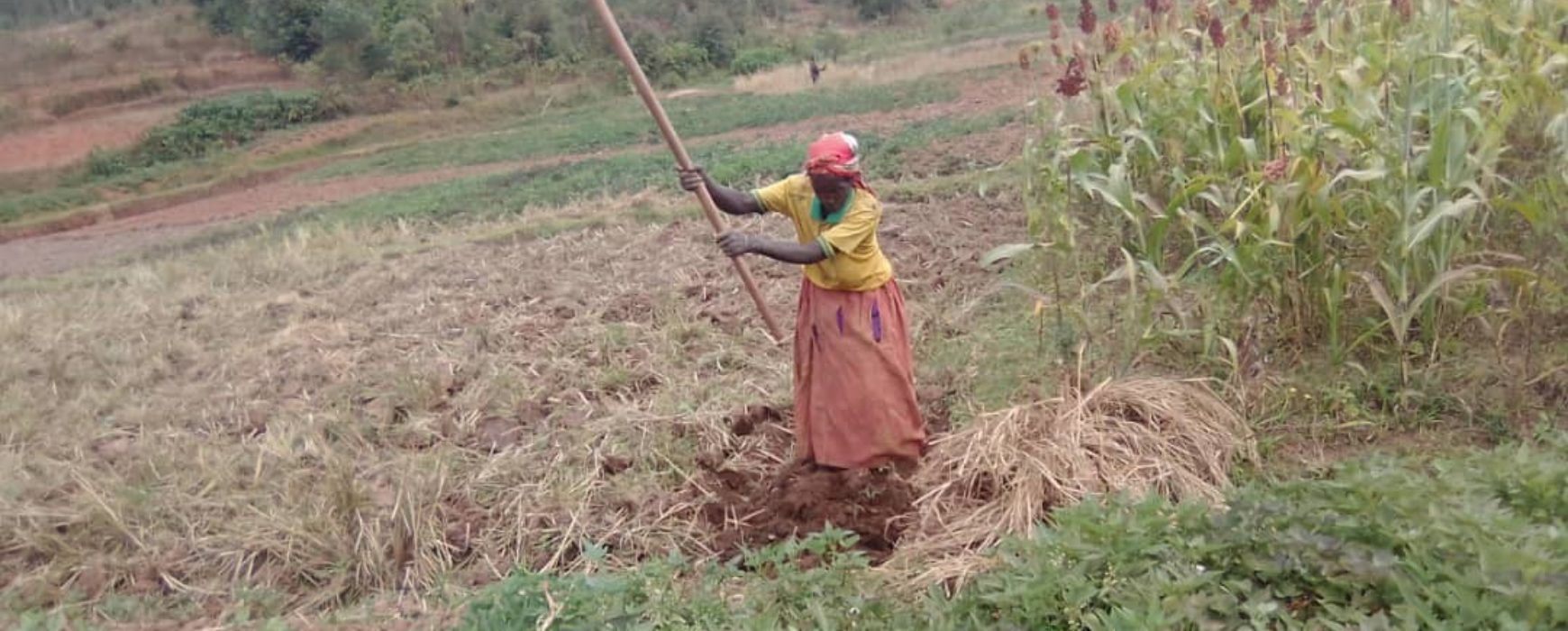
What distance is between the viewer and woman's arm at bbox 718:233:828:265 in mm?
3357

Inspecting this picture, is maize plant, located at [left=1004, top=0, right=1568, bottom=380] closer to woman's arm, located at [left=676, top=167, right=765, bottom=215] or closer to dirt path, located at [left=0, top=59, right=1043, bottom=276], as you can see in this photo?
woman's arm, located at [left=676, top=167, right=765, bottom=215]

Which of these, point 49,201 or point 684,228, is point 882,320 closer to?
point 684,228

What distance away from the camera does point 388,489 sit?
13.7ft

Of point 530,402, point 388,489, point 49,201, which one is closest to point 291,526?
point 388,489

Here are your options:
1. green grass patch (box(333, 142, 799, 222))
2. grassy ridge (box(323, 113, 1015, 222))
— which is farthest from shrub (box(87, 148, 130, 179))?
green grass patch (box(333, 142, 799, 222))

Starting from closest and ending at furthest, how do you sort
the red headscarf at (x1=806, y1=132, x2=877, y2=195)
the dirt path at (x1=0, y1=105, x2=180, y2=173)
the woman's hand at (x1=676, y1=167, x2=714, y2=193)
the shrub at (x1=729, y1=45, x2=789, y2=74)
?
the red headscarf at (x1=806, y1=132, x2=877, y2=195), the woman's hand at (x1=676, y1=167, x2=714, y2=193), the dirt path at (x1=0, y1=105, x2=180, y2=173), the shrub at (x1=729, y1=45, x2=789, y2=74)

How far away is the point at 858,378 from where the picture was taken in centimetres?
359

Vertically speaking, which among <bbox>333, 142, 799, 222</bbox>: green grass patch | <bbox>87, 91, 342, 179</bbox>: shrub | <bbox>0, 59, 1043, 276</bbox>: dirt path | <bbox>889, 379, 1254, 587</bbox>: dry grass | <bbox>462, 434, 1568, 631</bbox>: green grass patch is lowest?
<bbox>0, 59, 1043, 276</bbox>: dirt path

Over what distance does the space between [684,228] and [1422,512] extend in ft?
19.7

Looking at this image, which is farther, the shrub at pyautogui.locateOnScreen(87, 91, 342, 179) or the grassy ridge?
the shrub at pyautogui.locateOnScreen(87, 91, 342, 179)

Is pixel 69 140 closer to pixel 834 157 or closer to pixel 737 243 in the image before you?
pixel 737 243

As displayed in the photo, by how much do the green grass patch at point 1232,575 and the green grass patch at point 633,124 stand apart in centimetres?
1377

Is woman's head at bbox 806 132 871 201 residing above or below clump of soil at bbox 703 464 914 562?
above

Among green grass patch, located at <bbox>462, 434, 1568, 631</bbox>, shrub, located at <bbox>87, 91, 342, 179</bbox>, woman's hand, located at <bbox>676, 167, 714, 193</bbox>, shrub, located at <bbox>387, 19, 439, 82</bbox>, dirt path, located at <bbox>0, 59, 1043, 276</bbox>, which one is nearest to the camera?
green grass patch, located at <bbox>462, 434, 1568, 631</bbox>
